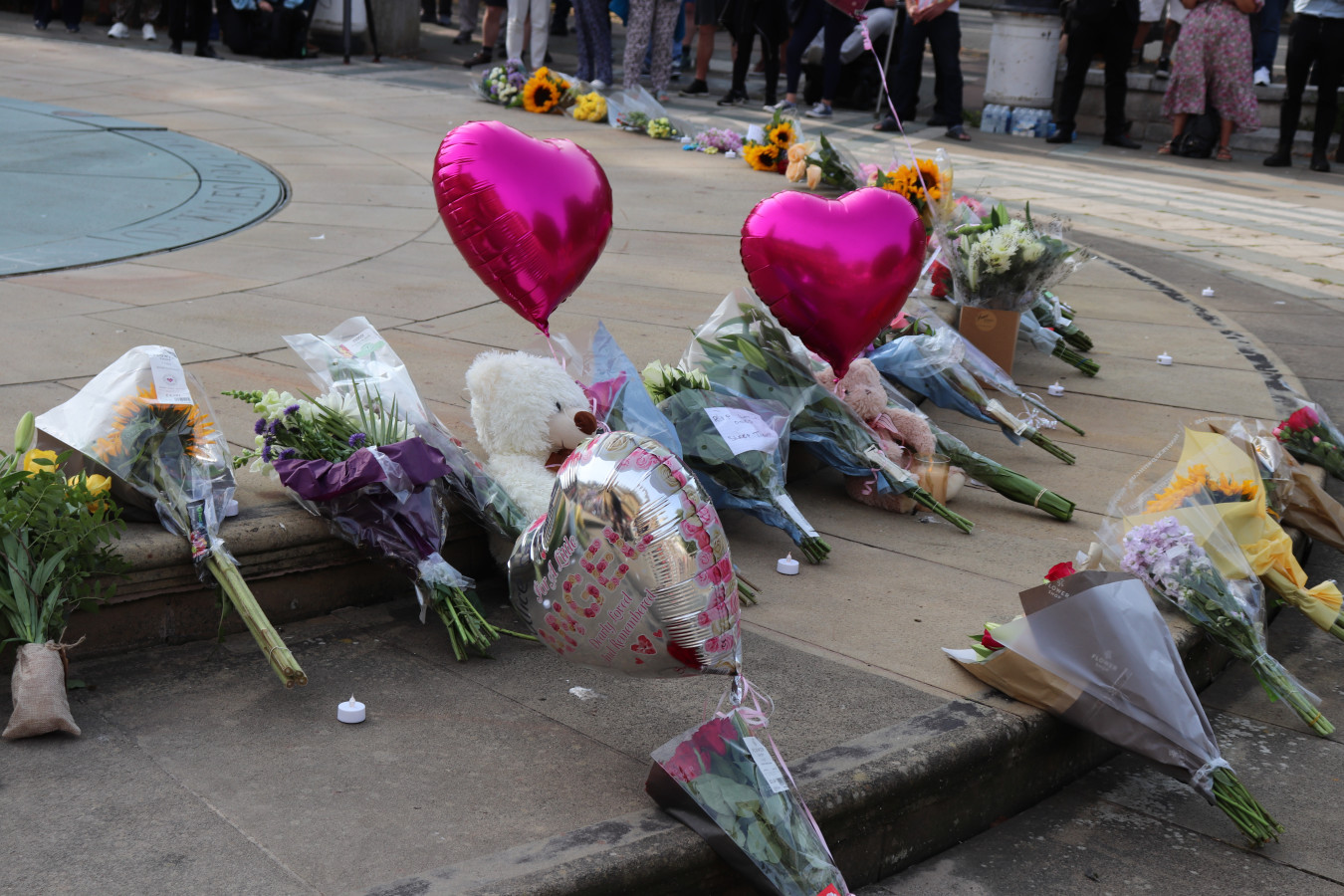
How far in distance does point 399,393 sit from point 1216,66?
34.4ft

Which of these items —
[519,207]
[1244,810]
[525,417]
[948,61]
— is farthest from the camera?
[948,61]

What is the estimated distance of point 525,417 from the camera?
3.23 m

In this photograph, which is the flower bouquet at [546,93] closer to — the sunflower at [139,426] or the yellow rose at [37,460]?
the sunflower at [139,426]

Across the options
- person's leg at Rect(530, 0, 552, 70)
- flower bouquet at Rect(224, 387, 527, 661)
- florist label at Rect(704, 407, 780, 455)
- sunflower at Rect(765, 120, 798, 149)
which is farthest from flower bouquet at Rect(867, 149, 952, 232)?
person's leg at Rect(530, 0, 552, 70)

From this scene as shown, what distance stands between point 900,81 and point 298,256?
7.80 metres

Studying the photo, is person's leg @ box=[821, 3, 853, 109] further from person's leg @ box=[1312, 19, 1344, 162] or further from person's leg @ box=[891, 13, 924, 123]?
person's leg @ box=[1312, 19, 1344, 162]

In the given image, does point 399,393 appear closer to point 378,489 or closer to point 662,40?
point 378,489

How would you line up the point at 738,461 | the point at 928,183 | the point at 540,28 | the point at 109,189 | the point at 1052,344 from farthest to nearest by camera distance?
the point at 540,28 < the point at 109,189 < the point at 928,183 < the point at 1052,344 < the point at 738,461

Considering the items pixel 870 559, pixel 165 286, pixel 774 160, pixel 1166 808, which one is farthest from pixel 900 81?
pixel 1166 808

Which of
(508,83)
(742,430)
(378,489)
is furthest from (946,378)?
(508,83)

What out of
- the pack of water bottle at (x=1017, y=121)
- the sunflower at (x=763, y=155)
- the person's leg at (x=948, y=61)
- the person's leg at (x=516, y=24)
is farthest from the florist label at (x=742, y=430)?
the pack of water bottle at (x=1017, y=121)

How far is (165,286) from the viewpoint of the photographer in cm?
546

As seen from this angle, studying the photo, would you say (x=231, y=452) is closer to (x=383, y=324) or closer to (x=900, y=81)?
(x=383, y=324)

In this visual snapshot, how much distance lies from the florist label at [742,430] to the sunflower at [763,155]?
581cm
